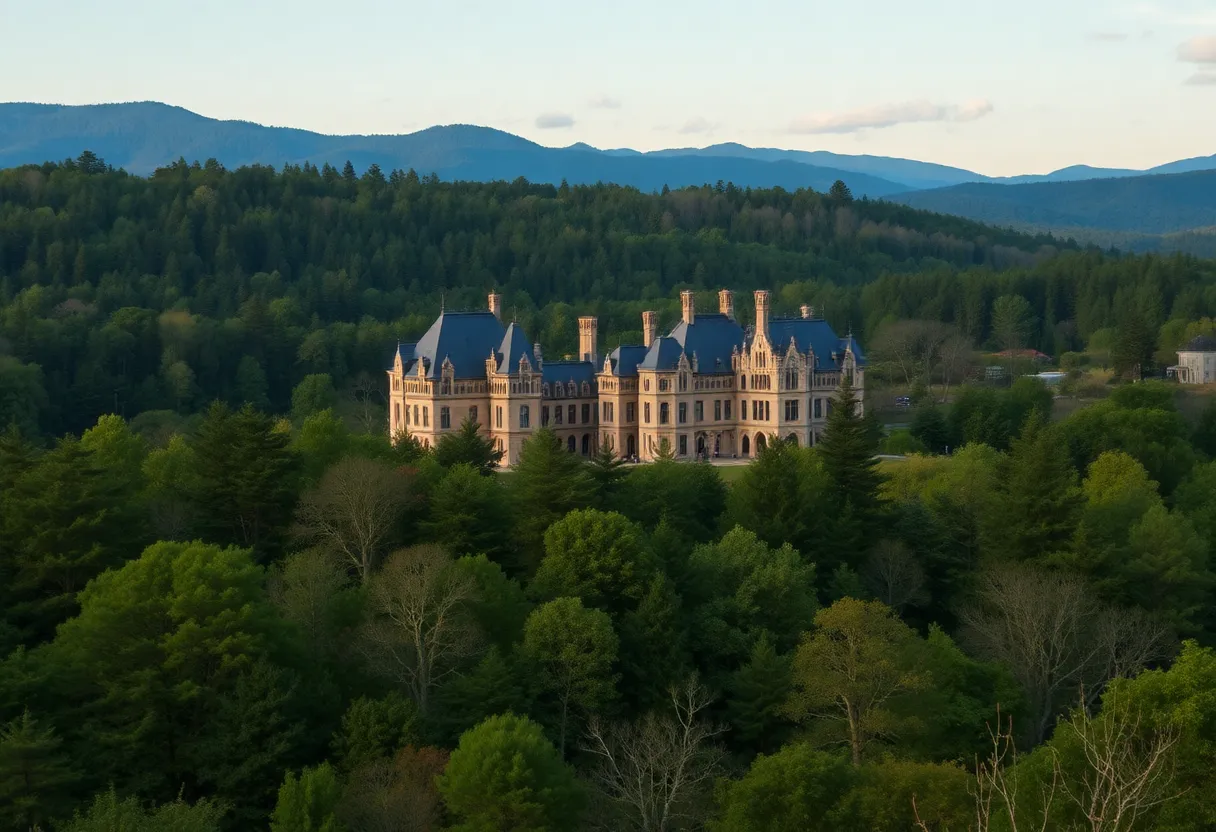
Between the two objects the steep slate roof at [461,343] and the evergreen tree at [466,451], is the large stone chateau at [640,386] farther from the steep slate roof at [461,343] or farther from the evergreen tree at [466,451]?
the evergreen tree at [466,451]

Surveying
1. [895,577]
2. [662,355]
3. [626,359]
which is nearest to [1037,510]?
[895,577]

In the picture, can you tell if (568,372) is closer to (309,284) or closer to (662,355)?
(662,355)

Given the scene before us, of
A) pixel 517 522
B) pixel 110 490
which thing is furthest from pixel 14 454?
pixel 517 522

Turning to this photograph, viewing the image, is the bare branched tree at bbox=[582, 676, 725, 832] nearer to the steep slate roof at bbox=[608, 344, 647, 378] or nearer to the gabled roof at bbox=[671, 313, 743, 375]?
the steep slate roof at bbox=[608, 344, 647, 378]

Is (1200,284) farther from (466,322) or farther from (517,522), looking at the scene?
(517,522)

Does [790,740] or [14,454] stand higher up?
[14,454]

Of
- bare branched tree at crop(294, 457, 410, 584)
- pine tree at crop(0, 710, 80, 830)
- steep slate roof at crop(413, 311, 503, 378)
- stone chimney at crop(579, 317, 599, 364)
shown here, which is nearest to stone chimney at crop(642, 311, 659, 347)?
stone chimney at crop(579, 317, 599, 364)
